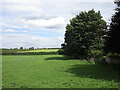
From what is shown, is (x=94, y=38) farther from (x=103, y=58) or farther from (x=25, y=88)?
(x=25, y=88)

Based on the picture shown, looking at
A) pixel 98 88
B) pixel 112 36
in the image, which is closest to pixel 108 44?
pixel 112 36

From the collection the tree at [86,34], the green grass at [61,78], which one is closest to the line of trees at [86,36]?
the tree at [86,34]

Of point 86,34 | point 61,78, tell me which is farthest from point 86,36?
point 61,78

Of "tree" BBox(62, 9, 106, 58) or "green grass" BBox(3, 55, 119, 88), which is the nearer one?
"green grass" BBox(3, 55, 119, 88)

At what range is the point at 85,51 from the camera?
31.0m

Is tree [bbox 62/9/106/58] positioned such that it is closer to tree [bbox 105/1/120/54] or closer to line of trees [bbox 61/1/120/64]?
line of trees [bbox 61/1/120/64]

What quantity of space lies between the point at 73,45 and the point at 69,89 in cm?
2451

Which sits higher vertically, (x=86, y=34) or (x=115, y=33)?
(x=86, y=34)

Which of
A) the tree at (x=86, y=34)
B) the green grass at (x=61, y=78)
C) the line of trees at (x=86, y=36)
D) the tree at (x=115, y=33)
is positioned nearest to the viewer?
the green grass at (x=61, y=78)

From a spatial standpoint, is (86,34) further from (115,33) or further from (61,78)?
(61,78)

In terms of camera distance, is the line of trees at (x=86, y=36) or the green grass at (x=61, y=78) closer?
the green grass at (x=61, y=78)

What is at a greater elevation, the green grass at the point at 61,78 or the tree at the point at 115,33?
the tree at the point at 115,33

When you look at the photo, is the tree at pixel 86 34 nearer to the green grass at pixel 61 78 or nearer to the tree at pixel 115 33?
the green grass at pixel 61 78

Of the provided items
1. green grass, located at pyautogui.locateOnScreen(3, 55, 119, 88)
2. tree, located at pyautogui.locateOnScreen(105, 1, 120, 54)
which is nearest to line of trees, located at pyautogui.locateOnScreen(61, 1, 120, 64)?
tree, located at pyautogui.locateOnScreen(105, 1, 120, 54)
